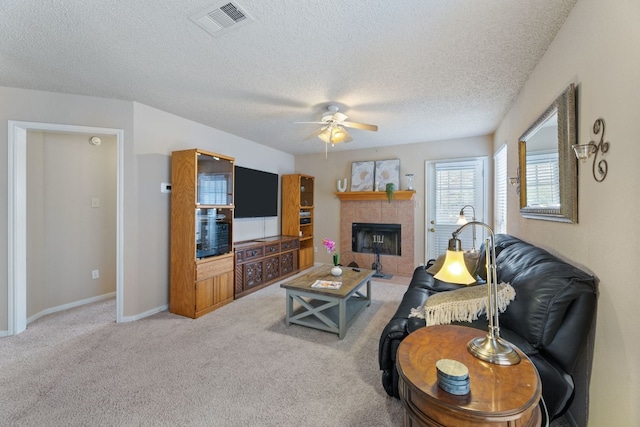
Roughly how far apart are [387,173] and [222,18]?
398 centimetres

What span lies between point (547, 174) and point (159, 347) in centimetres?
355

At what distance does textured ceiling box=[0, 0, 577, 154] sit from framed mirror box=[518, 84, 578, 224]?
0.58 metres

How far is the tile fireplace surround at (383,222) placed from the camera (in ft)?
16.3

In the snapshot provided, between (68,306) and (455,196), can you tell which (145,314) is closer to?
(68,306)

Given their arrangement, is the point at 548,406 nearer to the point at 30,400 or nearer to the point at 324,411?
the point at 324,411

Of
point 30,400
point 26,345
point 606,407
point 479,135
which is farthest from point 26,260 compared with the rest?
point 479,135

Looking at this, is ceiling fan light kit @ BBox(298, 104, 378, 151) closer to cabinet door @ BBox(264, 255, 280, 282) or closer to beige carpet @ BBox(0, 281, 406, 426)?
beige carpet @ BBox(0, 281, 406, 426)

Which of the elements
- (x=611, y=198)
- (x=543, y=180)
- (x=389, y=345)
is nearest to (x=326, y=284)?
(x=389, y=345)

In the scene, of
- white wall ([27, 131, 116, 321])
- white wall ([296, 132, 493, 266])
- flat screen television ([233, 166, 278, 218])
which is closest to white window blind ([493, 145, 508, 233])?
white wall ([296, 132, 493, 266])

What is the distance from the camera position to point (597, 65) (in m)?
1.35

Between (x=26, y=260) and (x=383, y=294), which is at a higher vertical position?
(x=26, y=260)

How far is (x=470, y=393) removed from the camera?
0.92 metres

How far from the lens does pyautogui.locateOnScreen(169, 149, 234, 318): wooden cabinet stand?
3.13 meters

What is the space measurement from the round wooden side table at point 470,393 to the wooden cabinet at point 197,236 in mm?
2686
